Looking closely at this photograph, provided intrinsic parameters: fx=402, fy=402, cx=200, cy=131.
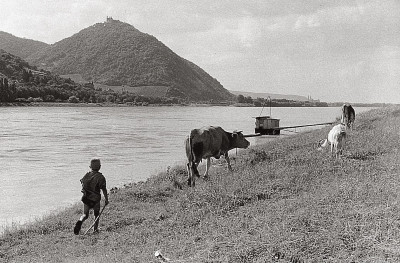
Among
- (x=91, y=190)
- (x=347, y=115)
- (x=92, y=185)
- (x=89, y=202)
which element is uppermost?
(x=347, y=115)

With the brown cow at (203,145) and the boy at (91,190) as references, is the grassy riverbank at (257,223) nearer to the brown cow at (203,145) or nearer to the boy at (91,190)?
the boy at (91,190)

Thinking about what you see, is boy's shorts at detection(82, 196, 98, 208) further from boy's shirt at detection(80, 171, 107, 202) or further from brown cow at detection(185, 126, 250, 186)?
brown cow at detection(185, 126, 250, 186)

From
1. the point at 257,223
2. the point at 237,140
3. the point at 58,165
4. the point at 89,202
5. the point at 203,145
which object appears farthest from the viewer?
the point at 58,165

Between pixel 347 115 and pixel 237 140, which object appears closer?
pixel 237 140

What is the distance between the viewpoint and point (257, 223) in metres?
7.28

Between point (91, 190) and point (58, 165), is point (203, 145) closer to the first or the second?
point (91, 190)

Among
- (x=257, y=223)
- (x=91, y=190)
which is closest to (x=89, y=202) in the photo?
(x=91, y=190)

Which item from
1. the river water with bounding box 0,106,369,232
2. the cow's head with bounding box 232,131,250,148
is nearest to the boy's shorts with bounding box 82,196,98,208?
the river water with bounding box 0,106,369,232

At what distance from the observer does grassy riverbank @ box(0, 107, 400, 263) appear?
19.4 ft

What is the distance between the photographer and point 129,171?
2312 cm

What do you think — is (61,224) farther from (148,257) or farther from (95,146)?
(95,146)

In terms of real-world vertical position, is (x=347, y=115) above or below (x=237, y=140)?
above

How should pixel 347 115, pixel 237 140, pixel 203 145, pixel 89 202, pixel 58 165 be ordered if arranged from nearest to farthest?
pixel 89 202, pixel 203 145, pixel 237 140, pixel 347 115, pixel 58 165

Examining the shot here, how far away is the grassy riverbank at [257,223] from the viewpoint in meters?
5.90
